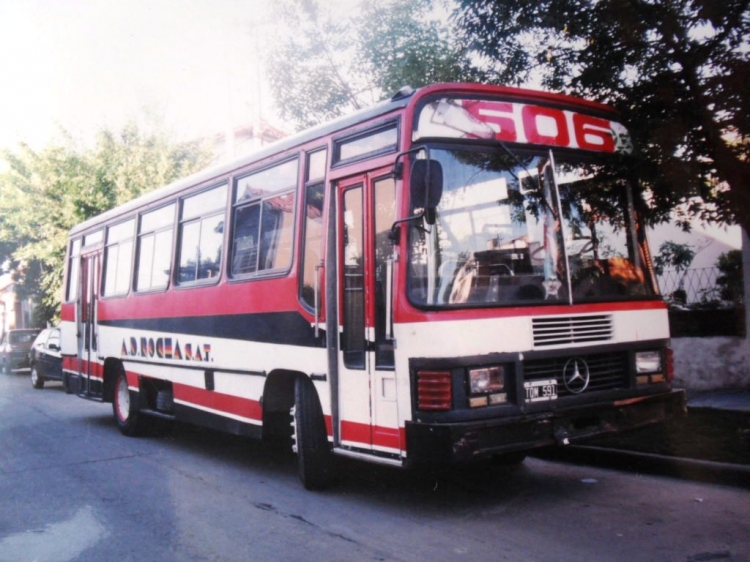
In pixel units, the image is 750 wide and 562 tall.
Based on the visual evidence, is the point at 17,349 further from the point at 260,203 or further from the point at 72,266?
→ the point at 260,203

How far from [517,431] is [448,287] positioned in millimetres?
1107

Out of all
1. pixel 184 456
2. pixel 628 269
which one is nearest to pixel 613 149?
pixel 628 269

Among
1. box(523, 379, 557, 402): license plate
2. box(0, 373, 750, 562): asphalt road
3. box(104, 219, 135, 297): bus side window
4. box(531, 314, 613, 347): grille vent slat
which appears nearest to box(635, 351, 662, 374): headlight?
box(531, 314, 613, 347): grille vent slat

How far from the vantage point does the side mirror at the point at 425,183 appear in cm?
507

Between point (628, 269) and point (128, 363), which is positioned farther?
point (128, 363)

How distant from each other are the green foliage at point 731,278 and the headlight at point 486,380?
6618 millimetres

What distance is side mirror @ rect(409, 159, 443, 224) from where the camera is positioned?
5070 millimetres

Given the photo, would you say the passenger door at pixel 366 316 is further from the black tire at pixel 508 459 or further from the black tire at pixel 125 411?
the black tire at pixel 125 411

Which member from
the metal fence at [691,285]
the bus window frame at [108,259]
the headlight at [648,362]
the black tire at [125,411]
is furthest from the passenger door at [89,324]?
the metal fence at [691,285]

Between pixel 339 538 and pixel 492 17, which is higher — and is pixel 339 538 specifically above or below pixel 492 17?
below

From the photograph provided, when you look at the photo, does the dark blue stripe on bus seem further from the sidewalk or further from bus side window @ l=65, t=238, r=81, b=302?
the sidewalk

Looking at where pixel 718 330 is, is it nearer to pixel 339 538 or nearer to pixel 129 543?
pixel 339 538

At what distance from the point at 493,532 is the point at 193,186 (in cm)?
564

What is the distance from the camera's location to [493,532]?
519 centimetres
